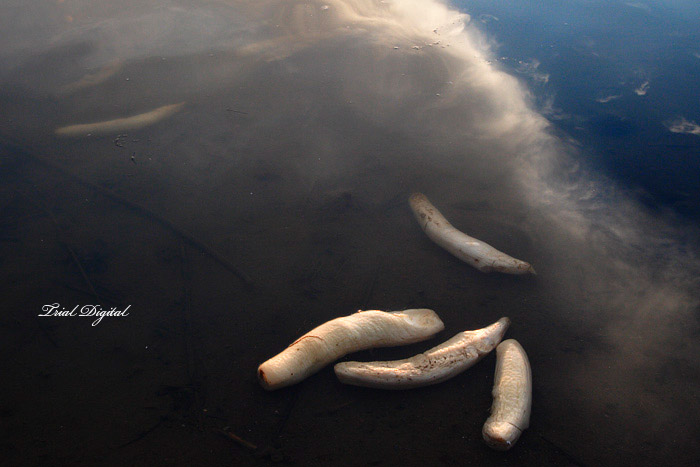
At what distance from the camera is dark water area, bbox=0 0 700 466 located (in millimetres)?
5945

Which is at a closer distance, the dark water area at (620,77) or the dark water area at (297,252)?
the dark water area at (297,252)

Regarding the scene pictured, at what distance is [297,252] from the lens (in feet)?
27.1

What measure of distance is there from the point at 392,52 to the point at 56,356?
12681mm

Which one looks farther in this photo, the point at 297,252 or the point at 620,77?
the point at 620,77

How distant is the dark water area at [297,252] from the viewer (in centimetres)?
595

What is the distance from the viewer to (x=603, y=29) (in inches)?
715

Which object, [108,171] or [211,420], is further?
[108,171]

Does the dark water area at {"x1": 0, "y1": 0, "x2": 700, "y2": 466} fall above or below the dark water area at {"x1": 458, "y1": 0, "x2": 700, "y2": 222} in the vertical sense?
below

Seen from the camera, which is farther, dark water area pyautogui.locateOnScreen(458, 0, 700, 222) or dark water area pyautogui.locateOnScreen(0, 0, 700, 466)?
dark water area pyautogui.locateOnScreen(458, 0, 700, 222)

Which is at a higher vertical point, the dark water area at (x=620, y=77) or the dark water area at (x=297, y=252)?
the dark water area at (x=620, y=77)

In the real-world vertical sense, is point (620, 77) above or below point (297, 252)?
above

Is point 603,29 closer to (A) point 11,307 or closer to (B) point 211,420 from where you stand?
(B) point 211,420

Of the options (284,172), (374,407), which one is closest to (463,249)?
(374,407)

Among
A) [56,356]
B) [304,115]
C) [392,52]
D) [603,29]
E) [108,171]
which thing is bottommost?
[56,356]
